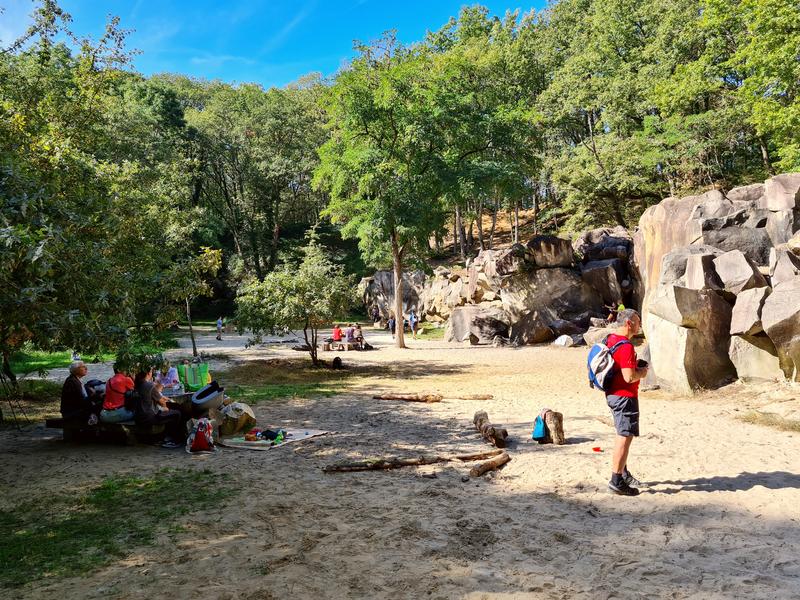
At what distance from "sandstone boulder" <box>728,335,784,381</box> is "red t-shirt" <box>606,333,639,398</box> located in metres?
7.00

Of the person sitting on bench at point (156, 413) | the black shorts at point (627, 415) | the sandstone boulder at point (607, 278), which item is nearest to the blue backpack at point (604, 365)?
the black shorts at point (627, 415)

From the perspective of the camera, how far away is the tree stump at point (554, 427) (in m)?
7.52

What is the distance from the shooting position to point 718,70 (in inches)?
1031

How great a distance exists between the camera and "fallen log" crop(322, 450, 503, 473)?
6.65 meters

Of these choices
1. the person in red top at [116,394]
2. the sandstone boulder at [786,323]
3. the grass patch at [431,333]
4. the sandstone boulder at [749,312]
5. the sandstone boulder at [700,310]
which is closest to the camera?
the person in red top at [116,394]

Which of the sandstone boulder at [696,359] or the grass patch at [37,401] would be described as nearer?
the grass patch at [37,401]

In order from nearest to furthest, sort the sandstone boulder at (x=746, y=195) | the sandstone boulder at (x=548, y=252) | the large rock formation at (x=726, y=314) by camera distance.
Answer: the large rock formation at (x=726, y=314)
the sandstone boulder at (x=746, y=195)
the sandstone boulder at (x=548, y=252)

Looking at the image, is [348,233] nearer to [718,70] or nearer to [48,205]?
[48,205]

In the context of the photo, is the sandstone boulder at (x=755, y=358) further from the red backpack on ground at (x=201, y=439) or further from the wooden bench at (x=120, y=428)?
the wooden bench at (x=120, y=428)

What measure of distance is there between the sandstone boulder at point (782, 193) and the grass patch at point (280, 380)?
12616 millimetres

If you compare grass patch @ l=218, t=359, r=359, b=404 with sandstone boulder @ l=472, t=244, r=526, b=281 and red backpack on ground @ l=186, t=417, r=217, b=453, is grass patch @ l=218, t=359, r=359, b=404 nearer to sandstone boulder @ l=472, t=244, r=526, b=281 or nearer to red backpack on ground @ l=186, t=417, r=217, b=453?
red backpack on ground @ l=186, t=417, r=217, b=453

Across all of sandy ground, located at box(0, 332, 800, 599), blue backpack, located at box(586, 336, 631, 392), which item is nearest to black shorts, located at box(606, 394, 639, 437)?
blue backpack, located at box(586, 336, 631, 392)

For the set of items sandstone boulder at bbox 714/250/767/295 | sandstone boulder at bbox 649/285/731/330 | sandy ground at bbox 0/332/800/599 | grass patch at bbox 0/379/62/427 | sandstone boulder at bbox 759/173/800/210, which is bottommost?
Result: sandy ground at bbox 0/332/800/599

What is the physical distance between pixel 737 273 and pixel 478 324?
44.4ft
